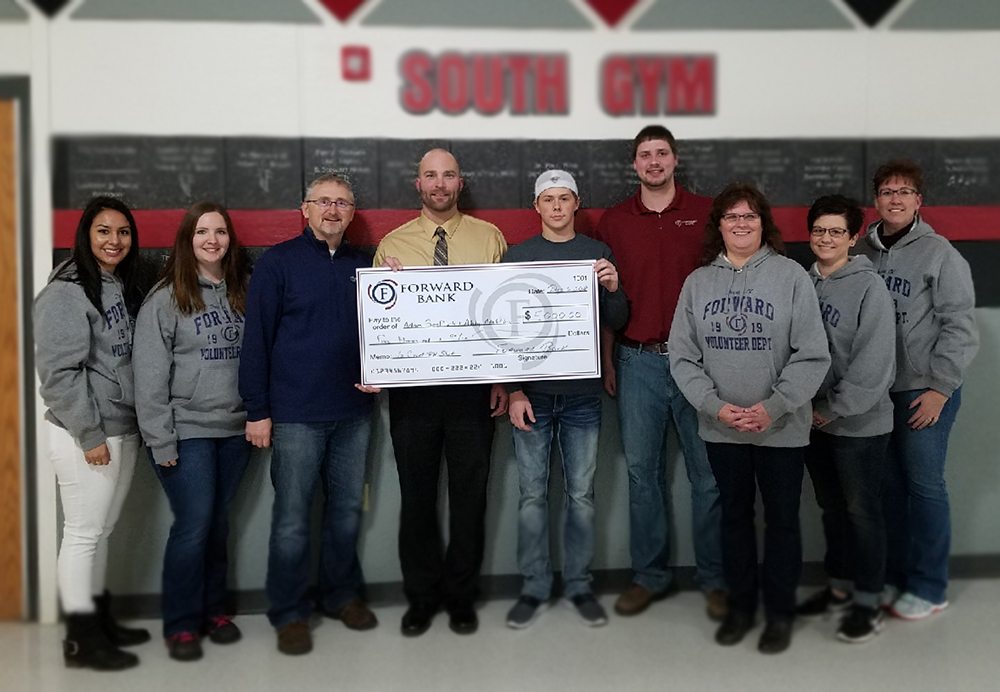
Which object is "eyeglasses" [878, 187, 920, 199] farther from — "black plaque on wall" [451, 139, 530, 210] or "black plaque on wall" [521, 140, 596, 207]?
"black plaque on wall" [451, 139, 530, 210]

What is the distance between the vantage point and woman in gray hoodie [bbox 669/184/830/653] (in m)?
2.36

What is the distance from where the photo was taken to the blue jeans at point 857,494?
2.56 meters

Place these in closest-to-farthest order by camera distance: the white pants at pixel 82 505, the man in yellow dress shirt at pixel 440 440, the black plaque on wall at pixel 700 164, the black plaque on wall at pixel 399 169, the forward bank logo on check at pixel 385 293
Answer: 1. the white pants at pixel 82 505
2. the forward bank logo on check at pixel 385 293
3. the man in yellow dress shirt at pixel 440 440
4. the black plaque on wall at pixel 399 169
5. the black plaque on wall at pixel 700 164

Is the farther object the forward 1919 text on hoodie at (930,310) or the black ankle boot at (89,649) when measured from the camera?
the forward 1919 text on hoodie at (930,310)

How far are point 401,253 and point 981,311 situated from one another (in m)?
2.43

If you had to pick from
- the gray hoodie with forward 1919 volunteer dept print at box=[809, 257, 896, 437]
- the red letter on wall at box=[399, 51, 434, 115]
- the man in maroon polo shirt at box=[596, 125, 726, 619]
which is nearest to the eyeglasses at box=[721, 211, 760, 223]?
the man in maroon polo shirt at box=[596, 125, 726, 619]

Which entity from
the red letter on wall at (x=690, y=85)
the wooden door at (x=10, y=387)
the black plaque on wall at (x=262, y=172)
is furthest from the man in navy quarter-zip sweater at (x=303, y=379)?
the red letter on wall at (x=690, y=85)

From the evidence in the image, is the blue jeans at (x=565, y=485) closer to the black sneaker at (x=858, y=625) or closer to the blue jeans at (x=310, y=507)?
the blue jeans at (x=310, y=507)

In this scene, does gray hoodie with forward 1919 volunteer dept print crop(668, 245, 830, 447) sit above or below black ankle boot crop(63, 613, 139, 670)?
above

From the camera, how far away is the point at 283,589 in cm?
267

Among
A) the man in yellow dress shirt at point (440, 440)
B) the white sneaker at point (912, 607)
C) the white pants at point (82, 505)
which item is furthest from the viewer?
the white sneaker at point (912, 607)

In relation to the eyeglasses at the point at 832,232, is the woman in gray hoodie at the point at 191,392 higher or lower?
lower

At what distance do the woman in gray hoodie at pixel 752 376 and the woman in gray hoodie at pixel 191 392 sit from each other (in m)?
1.57

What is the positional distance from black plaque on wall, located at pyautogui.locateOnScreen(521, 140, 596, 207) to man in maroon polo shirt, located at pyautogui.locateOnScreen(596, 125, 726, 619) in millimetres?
228
